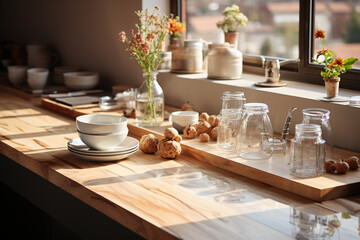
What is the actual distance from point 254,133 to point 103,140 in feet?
1.85

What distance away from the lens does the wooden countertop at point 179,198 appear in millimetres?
1417

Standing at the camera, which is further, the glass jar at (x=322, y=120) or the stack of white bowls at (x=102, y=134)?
the stack of white bowls at (x=102, y=134)

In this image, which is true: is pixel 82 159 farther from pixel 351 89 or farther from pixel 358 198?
pixel 351 89

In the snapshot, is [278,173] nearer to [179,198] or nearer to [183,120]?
[179,198]

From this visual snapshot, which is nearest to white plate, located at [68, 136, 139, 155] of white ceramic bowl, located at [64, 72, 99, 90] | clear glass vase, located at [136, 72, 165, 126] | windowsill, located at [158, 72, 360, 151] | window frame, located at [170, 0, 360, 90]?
clear glass vase, located at [136, 72, 165, 126]

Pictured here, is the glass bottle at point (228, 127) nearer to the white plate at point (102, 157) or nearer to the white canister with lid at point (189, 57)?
the white plate at point (102, 157)

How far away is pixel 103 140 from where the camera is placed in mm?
2012

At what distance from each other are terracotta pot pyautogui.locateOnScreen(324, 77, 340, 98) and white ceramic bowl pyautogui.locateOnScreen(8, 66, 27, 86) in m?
2.25

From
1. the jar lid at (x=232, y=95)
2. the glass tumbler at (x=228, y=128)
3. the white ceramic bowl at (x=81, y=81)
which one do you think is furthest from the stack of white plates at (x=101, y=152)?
the white ceramic bowl at (x=81, y=81)

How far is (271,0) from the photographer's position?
8.90ft

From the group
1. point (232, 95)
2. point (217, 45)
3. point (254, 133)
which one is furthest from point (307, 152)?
point (217, 45)

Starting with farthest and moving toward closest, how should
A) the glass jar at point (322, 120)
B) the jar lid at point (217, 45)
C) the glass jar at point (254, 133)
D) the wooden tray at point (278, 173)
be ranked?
the jar lid at point (217, 45) → the glass jar at point (254, 133) → the glass jar at point (322, 120) → the wooden tray at point (278, 173)

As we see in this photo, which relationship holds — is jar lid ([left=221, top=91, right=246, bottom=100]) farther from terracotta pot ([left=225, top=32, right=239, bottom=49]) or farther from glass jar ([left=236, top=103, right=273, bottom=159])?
terracotta pot ([left=225, top=32, right=239, bottom=49])

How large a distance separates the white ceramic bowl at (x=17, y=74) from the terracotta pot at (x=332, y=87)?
7.37 feet
